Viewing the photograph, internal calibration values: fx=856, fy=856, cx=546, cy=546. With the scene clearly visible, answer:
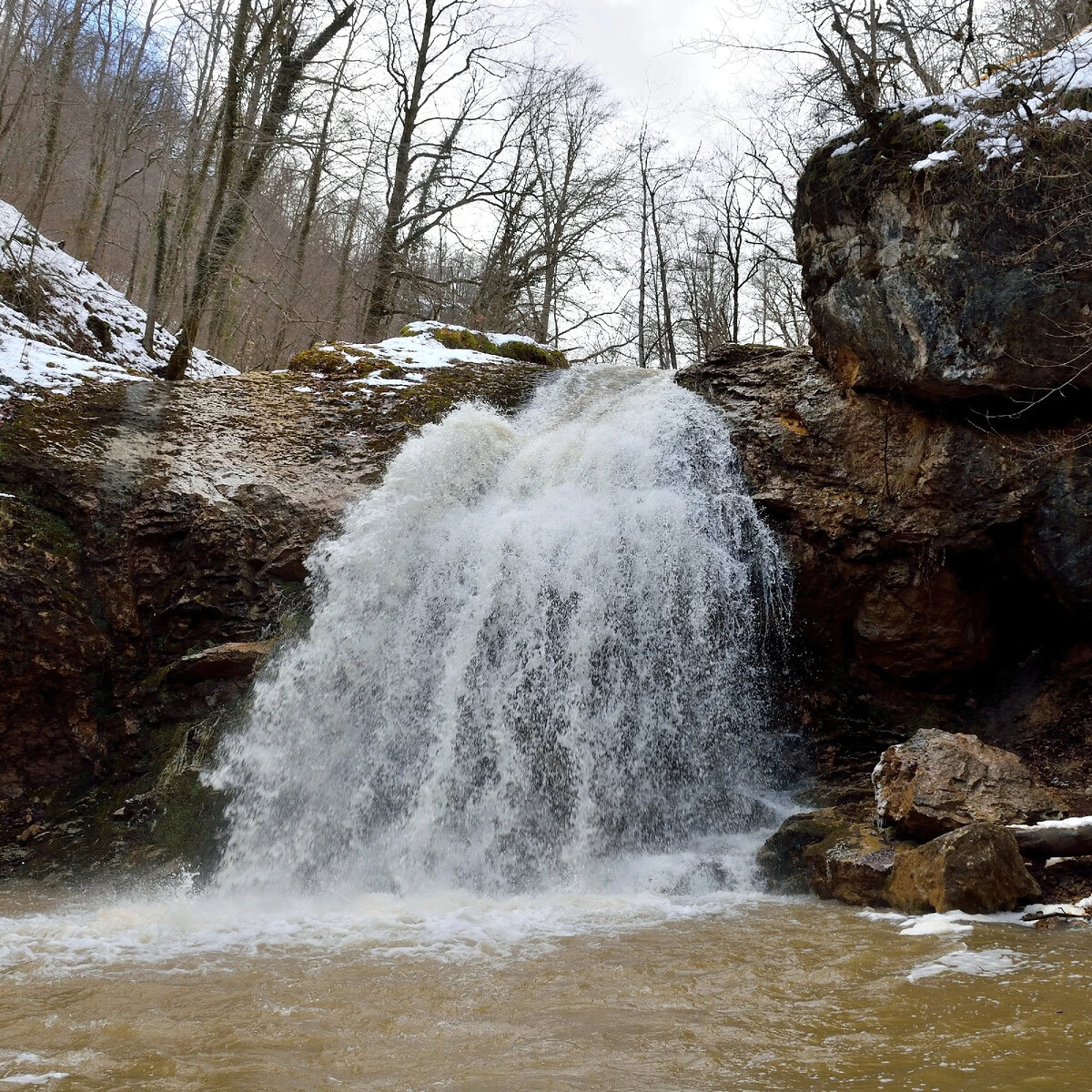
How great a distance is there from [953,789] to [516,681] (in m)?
3.05

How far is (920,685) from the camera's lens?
24.8 feet

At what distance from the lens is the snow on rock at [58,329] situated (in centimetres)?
785

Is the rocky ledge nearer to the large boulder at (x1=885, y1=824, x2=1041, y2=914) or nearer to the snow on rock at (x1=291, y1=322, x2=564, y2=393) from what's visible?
the snow on rock at (x1=291, y1=322, x2=564, y2=393)

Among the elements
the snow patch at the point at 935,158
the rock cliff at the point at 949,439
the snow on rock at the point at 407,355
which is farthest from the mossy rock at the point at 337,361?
the snow patch at the point at 935,158

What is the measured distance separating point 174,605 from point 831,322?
627cm

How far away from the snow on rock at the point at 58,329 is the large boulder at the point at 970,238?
22.7 ft

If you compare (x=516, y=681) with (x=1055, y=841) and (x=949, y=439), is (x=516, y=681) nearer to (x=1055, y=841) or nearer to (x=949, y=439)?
(x=1055, y=841)

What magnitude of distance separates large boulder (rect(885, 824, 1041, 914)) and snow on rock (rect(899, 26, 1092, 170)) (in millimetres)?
5081

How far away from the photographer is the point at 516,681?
6523mm

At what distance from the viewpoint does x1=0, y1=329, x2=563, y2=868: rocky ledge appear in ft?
20.3

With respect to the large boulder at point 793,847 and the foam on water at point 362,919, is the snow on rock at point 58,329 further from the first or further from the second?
the large boulder at point 793,847

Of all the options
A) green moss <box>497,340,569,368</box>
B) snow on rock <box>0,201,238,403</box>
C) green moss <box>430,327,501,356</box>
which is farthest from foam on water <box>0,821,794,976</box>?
green moss <box>497,340,569,368</box>

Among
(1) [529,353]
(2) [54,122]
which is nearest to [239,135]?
(1) [529,353]

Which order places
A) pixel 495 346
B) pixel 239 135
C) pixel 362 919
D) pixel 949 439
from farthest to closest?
1. pixel 495 346
2. pixel 239 135
3. pixel 949 439
4. pixel 362 919
